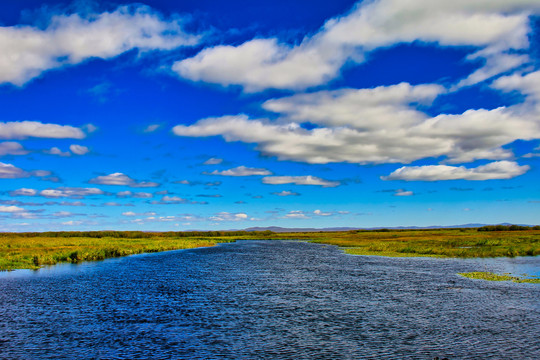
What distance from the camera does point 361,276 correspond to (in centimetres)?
4912

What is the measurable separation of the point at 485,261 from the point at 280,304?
46322 mm

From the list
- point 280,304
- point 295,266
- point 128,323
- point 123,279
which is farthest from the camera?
point 295,266

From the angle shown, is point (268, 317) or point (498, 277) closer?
point (268, 317)

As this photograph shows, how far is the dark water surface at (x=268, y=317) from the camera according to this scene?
21.5 meters

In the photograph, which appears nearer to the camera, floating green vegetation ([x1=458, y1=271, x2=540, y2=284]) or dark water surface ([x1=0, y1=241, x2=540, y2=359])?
dark water surface ([x1=0, y1=241, x2=540, y2=359])

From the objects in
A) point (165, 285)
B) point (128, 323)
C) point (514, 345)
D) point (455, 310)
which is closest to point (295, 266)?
point (165, 285)

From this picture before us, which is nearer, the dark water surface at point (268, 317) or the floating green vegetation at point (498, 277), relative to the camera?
the dark water surface at point (268, 317)

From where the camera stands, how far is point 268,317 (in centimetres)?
2867

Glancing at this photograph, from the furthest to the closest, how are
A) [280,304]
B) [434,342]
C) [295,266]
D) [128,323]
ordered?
[295,266] < [280,304] < [128,323] < [434,342]

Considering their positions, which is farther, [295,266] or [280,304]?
[295,266]

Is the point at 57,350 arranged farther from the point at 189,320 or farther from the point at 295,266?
the point at 295,266

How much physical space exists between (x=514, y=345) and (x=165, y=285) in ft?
108

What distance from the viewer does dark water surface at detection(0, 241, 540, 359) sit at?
2147cm

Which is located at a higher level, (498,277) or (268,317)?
(268,317)
